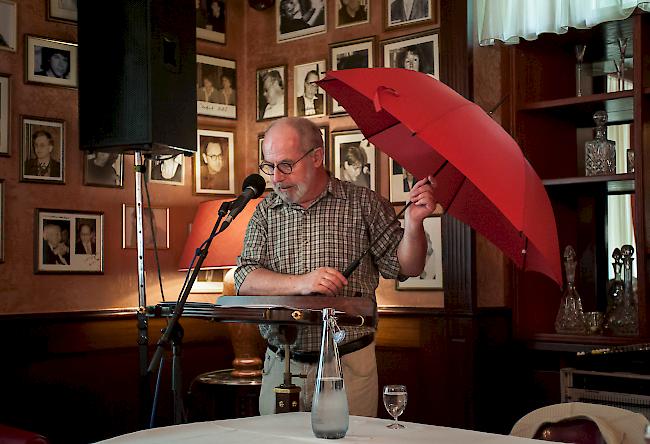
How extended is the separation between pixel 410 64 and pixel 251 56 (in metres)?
1.05

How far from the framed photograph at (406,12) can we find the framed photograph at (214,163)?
3.52ft

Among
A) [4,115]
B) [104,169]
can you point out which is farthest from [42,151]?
[104,169]

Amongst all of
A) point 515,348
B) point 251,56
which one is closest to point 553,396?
point 515,348

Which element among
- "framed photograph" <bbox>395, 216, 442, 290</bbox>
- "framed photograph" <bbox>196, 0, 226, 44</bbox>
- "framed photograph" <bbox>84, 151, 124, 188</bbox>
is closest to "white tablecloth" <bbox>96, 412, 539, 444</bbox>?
"framed photograph" <bbox>395, 216, 442, 290</bbox>

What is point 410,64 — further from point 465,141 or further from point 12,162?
point 465,141

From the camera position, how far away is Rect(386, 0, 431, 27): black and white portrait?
14.0 ft

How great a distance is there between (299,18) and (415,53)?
0.79 m

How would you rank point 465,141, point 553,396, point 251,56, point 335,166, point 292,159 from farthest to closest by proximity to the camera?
point 251,56 < point 335,166 < point 553,396 < point 292,159 < point 465,141

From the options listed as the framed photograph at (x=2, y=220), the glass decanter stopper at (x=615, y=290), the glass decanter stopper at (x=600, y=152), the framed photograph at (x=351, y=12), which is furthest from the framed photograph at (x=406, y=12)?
the framed photograph at (x=2, y=220)

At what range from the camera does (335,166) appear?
14.9ft

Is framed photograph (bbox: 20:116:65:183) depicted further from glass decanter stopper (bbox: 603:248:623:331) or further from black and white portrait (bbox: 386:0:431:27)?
glass decanter stopper (bbox: 603:248:623:331)

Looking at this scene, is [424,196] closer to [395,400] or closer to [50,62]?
[395,400]

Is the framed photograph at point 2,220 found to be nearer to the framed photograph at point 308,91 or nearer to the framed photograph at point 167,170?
the framed photograph at point 167,170

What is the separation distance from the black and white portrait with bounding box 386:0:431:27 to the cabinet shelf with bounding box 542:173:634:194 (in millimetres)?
967
